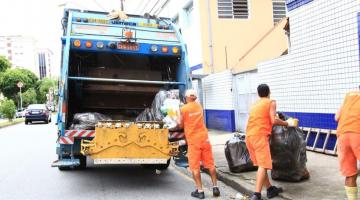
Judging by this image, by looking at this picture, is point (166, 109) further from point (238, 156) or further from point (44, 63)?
point (44, 63)

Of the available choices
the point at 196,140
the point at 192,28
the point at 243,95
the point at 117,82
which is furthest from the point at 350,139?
the point at 192,28

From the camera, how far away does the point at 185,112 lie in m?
6.17

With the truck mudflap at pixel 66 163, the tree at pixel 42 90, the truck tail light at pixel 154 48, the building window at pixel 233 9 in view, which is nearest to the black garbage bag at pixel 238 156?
the truck tail light at pixel 154 48

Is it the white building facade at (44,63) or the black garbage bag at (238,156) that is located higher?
the white building facade at (44,63)

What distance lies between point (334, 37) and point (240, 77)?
18.8 ft

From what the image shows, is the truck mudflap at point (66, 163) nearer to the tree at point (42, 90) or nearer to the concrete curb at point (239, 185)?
the concrete curb at point (239, 185)

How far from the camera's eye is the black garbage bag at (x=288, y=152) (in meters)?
6.11

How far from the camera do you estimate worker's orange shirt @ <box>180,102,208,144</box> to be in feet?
20.0

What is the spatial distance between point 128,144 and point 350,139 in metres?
3.17

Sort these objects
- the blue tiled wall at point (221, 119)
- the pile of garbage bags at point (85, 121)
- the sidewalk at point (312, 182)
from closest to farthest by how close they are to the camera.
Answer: the sidewalk at point (312, 182) < the pile of garbage bags at point (85, 121) < the blue tiled wall at point (221, 119)

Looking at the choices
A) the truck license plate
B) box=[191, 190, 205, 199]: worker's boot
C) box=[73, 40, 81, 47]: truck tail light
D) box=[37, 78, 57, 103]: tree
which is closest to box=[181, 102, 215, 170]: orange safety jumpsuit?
box=[191, 190, 205, 199]: worker's boot

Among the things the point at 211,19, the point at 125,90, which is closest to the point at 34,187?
the point at 125,90

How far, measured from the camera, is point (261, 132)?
218 inches

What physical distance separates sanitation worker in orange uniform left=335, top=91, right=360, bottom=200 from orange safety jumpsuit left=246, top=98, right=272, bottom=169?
1.03 meters
